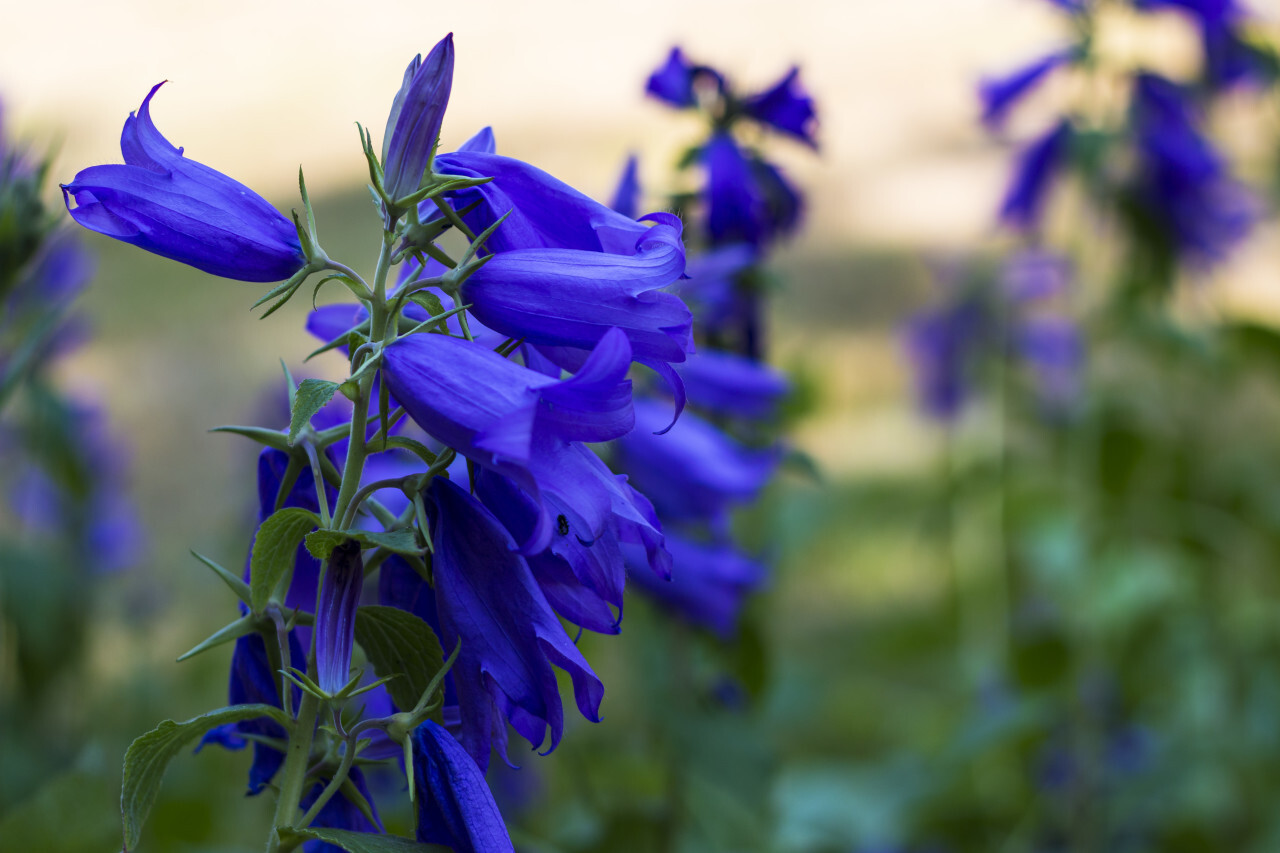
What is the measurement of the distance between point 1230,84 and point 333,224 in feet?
4.76

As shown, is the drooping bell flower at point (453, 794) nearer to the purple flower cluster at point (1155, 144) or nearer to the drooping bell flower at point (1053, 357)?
the purple flower cluster at point (1155, 144)

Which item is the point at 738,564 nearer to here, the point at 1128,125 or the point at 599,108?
the point at 1128,125

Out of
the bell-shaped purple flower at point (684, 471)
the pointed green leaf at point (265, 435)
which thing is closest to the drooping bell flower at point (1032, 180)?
the bell-shaped purple flower at point (684, 471)

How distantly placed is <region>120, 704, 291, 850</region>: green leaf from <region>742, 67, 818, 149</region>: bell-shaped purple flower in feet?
2.46

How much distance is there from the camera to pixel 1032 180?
5.32 ft

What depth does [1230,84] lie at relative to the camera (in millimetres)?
1609

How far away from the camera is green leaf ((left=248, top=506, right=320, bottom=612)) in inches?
14.4

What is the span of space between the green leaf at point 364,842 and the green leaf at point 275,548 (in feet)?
0.27

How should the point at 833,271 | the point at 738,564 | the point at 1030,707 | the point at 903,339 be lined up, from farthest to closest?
the point at 833,271
the point at 903,339
the point at 1030,707
the point at 738,564

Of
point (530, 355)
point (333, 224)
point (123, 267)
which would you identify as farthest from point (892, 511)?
point (123, 267)

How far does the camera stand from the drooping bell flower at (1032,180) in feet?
5.23

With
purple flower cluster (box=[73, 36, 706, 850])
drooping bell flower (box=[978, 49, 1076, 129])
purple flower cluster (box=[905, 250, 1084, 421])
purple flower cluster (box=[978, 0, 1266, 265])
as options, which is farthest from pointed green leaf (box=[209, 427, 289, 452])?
purple flower cluster (box=[905, 250, 1084, 421])

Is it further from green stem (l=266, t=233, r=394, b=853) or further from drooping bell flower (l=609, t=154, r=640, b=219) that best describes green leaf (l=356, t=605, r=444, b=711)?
drooping bell flower (l=609, t=154, r=640, b=219)

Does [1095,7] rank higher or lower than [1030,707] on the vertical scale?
higher
